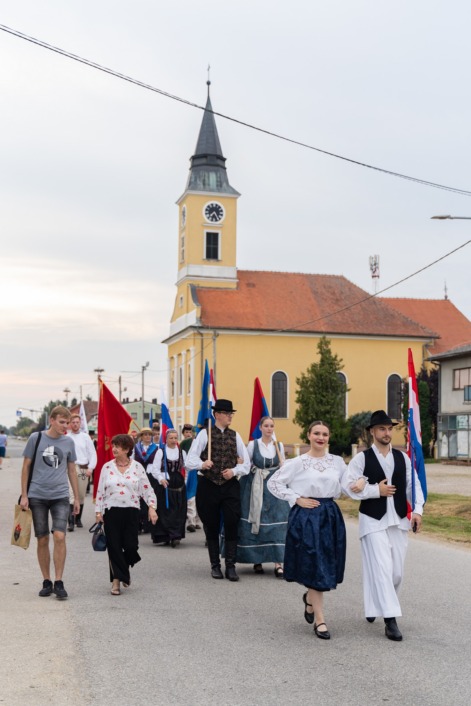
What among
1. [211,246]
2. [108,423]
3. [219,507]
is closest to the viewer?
[219,507]

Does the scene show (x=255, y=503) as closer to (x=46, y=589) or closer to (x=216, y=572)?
(x=216, y=572)

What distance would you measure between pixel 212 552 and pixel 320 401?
46.0m

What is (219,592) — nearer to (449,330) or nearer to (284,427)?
(284,427)

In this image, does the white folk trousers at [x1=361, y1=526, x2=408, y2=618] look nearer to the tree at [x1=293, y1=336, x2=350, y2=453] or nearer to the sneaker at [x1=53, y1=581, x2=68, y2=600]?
the sneaker at [x1=53, y1=581, x2=68, y2=600]

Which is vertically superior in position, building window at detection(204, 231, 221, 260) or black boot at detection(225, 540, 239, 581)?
building window at detection(204, 231, 221, 260)

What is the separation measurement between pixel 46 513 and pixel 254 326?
57.2m

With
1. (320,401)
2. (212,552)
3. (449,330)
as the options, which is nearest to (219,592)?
(212,552)

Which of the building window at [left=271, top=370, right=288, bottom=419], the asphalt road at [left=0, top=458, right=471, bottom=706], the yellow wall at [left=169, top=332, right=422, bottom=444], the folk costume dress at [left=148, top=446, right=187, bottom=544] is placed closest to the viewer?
the asphalt road at [left=0, top=458, right=471, bottom=706]

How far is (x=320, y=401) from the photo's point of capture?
56.6m

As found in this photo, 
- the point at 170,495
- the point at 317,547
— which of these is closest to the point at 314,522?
the point at 317,547

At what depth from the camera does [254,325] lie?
6644 centimetres

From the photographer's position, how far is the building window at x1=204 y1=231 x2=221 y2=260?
230ft

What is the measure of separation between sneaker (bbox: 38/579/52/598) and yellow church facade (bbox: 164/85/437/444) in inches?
2153

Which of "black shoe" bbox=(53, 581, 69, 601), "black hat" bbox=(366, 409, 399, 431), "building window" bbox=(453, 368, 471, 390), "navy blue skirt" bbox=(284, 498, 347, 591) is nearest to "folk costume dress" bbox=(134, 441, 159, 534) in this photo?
"black shoe" bbox=(53, 581, 69, 601)
